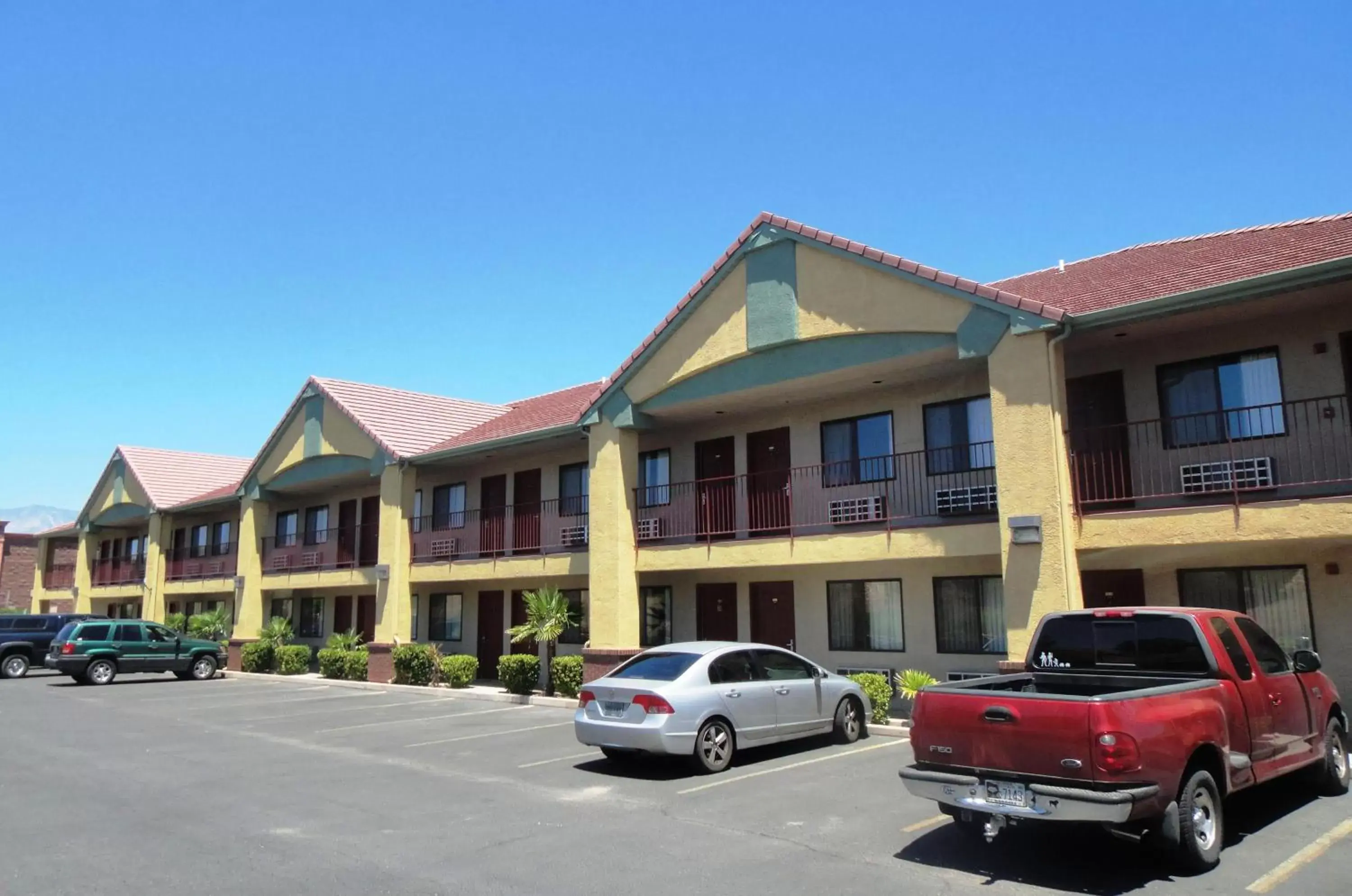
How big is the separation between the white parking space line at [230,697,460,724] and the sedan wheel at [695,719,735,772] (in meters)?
10.4

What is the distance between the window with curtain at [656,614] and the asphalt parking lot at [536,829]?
6.75 metres

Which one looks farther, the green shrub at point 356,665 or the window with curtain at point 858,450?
the green shrub at point 356,665

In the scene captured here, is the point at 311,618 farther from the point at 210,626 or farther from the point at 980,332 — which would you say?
the point at 980,332

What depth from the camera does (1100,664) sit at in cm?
856

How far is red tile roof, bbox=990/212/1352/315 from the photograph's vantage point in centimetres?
1283

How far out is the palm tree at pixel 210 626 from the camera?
34438 millimetres

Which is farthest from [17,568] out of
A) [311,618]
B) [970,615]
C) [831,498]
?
[970,615]

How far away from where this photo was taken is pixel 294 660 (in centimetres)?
2906

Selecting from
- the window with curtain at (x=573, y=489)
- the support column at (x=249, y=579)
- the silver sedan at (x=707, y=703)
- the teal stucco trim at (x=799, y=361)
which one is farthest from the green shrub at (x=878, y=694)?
the support column at (x=249, y=579)

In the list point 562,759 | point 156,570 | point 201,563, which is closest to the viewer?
point 562,759

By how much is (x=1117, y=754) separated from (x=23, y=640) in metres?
34.1

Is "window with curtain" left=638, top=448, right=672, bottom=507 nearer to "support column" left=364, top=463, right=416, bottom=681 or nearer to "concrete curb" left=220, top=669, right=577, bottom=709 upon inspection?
"concrete curb" left=220, top=669, right=577, bottom=709

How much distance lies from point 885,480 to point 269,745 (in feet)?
36.2

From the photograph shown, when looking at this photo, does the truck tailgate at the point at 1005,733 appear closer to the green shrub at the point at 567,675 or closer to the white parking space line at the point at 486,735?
the white parking space line at the point at 486,735
